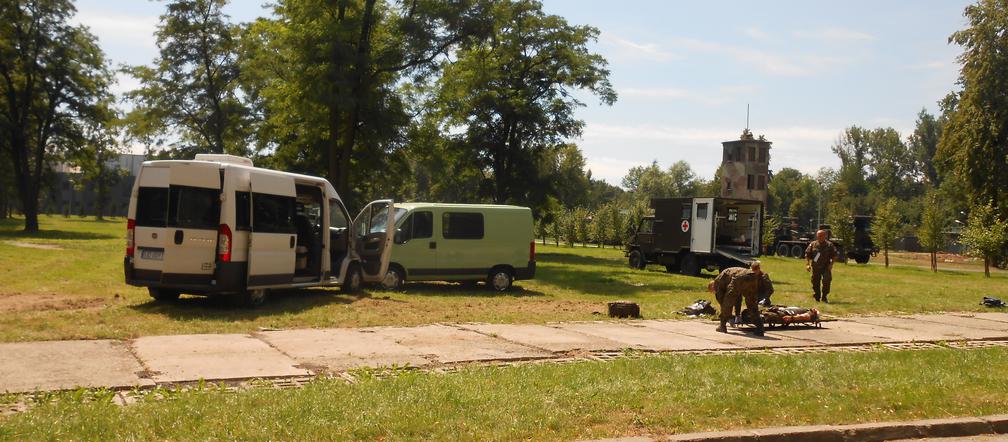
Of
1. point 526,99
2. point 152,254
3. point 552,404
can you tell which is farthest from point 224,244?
point 526,99

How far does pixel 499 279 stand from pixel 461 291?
3.66 feet

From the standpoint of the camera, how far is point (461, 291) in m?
20.0

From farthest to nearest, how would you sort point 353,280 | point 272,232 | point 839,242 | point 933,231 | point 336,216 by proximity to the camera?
point 839,242 < point 933,231 < point 353,280 < point 336,216 < point 272,232

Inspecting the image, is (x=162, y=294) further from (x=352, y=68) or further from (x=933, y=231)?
(x=933, y=231)

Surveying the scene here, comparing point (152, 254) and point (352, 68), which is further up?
point (352, 68)

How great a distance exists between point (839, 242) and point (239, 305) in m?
42.1

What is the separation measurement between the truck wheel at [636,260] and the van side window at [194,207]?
70.5ft

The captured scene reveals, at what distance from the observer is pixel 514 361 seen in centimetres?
952

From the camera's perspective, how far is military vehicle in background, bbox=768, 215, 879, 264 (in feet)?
162

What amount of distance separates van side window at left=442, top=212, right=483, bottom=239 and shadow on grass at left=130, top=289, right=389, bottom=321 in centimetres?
325

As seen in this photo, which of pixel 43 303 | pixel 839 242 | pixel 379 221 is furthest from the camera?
pixel 839 242

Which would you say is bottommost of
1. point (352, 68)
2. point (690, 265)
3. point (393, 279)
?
point (393, 279)

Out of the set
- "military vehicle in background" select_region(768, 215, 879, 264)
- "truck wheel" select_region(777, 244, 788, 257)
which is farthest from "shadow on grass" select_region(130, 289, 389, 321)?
"truck wheel" select_region(777, 244, 788, 257)

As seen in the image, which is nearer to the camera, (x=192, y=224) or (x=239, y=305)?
(x=192, y=224)
